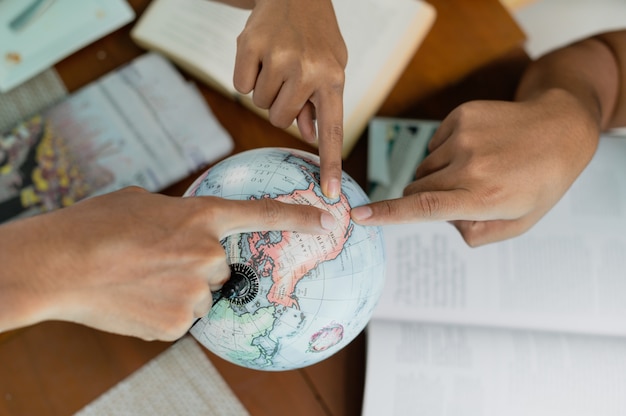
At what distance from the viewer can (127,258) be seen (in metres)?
0.46

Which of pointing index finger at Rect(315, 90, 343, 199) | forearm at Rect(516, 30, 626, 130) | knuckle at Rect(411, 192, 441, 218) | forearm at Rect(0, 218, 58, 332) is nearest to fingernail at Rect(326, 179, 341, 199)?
pointing index finger at Rect(315, 90, 343, 199)

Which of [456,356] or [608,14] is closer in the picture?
[456,356]

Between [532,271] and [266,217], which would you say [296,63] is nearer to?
[266,217]

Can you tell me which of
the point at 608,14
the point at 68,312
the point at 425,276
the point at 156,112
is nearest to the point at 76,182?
the point at 156,112

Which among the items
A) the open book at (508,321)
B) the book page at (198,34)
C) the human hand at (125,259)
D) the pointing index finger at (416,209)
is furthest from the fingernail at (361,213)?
the book page at (198,34)

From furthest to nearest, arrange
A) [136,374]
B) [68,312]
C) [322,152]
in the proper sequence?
[136,374]
[322,152]
[68,312]

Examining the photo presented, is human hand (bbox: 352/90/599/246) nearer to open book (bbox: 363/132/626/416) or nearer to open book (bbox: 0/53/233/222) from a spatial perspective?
open book (bbox: 363/132/626/416)

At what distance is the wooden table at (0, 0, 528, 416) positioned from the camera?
2.46 ft

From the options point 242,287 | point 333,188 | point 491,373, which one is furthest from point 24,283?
point 491,373

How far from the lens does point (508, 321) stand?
2.64 feet

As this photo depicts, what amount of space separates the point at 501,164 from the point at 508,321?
0.28 meters

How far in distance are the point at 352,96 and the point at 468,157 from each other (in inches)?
10.5

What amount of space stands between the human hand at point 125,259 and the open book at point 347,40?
1.30 feet

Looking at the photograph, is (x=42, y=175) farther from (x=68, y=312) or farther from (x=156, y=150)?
(x=68, y=312)
